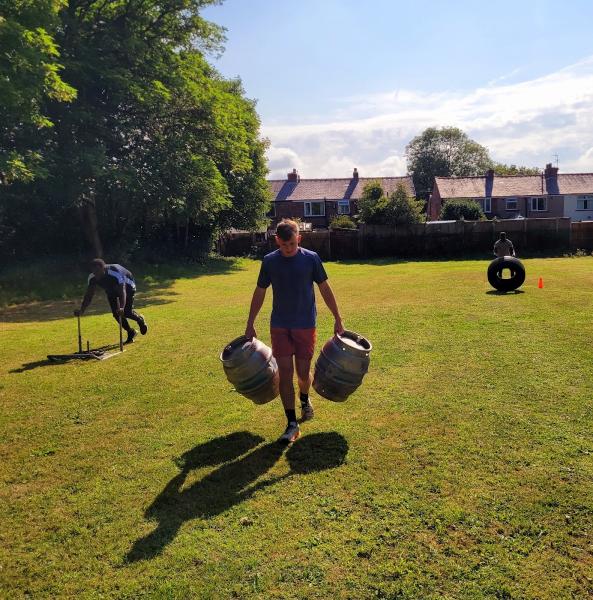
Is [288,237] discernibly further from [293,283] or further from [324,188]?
[324,188]

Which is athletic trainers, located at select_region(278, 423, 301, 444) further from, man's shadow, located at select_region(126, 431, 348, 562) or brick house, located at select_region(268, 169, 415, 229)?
brick house, located at select_region(268, 169, 415, 229)

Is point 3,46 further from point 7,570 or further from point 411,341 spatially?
point 7,570

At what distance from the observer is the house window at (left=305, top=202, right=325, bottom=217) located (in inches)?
2164

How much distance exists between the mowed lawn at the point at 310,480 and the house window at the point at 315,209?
47.2 m

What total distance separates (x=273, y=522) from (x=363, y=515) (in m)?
0.66

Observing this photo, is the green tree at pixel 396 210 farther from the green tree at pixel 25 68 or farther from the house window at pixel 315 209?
the house window at pixel 315 209

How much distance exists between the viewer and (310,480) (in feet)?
14.2

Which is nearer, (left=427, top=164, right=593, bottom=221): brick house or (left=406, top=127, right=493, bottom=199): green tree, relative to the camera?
(left=427, top=164, right=593, bottom=221): brick house

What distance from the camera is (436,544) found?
3.43 metres

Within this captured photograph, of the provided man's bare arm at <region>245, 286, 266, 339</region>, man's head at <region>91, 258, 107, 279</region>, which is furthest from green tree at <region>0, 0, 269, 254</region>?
man's bare arm at <region>245, 286, 266, 339</region>

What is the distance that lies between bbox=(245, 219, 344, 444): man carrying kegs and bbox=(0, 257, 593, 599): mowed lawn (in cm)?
62

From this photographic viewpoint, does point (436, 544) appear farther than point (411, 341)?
No

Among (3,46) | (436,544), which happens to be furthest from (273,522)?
(3,46)

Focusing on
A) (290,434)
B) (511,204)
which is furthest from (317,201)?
(290,434)
